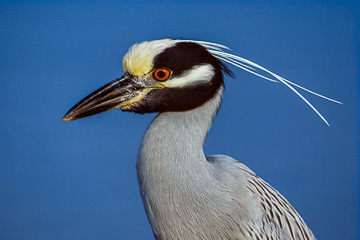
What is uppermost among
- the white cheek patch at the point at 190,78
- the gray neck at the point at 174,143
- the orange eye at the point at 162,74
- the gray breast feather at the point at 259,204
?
the orange eye at the point at 162,74

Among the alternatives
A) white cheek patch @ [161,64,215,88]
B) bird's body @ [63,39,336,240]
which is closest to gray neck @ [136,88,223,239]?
bird's body @ [63,39,336,240]

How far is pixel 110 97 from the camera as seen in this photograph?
1.93 meters

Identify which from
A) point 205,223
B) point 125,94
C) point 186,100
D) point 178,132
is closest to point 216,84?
point 186,100

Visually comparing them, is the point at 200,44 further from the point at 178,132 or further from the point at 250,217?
the point at 250,217

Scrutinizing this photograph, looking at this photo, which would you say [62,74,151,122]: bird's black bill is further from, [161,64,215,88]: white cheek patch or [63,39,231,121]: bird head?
[161,64,215,88]: white cheek patch

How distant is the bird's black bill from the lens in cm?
191

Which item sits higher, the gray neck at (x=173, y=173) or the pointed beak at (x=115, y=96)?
the pointed beak at (x=115, y=96)

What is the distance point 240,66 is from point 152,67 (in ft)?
1.76

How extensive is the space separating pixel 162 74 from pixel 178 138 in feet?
1.06

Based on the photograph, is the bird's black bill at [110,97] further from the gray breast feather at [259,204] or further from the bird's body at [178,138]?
the gray breast feather at [259,204]

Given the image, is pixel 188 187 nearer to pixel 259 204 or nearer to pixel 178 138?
pixel 178 138

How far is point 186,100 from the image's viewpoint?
6.22 ft

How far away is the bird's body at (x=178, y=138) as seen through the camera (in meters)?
1.84

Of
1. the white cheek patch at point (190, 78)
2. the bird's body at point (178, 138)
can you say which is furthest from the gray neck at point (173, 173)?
the white cheek patch at point (190, 78)
